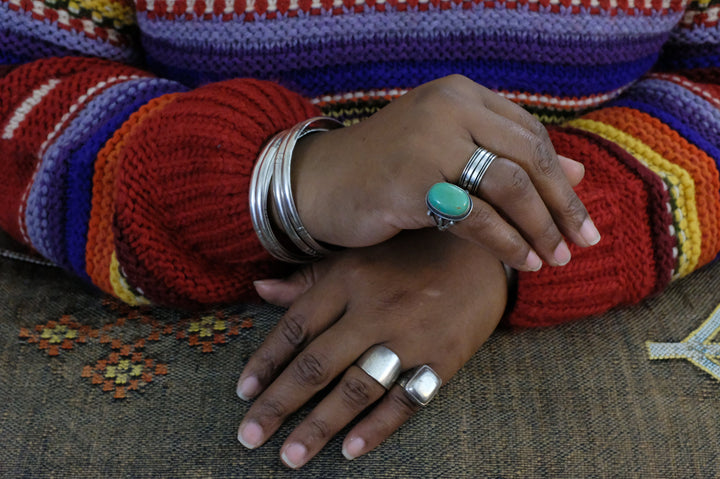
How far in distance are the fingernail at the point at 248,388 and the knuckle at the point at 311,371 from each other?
0.13 ft

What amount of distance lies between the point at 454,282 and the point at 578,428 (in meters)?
0.17

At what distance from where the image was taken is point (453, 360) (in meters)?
0.56

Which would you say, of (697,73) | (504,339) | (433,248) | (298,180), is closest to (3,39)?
(298,180)

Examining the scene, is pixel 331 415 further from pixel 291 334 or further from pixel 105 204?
pixel 105 204

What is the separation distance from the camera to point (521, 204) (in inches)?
19.4

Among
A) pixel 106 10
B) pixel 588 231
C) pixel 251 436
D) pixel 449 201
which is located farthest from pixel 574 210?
pixel 106 10

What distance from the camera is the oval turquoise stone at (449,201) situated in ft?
1.53

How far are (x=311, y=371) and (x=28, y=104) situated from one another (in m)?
0.42

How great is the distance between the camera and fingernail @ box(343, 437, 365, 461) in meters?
0.52

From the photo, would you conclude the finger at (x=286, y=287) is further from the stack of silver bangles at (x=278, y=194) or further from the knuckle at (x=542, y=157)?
the knuckle at (x=542, y=157)

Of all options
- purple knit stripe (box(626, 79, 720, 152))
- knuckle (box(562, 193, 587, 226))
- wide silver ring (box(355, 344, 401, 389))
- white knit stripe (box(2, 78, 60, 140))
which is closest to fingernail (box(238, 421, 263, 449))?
wide silver ring (box(355, 344, 401, 389))

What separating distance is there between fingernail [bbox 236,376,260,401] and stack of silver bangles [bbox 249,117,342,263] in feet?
0.40

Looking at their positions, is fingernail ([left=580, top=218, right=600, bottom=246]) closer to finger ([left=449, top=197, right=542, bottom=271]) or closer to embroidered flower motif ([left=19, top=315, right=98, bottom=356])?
finger ([left=449, top=197, right=542, bottom=271])

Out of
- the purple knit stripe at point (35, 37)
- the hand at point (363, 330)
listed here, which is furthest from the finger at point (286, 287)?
the purple knit stripe at point (35, 37)
